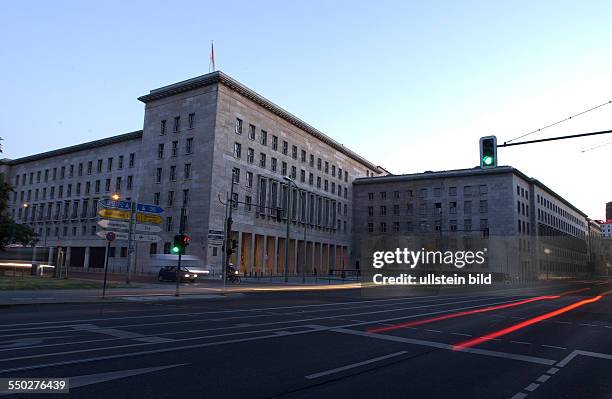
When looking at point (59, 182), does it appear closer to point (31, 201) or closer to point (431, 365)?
point (31, 201)

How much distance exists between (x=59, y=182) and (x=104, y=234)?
195 feet

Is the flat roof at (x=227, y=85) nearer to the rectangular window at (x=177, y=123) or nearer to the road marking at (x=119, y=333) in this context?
the rectangular window at (x=177, y=123)

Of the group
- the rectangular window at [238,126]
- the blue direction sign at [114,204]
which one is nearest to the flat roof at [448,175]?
the rectangular window at [238,126]

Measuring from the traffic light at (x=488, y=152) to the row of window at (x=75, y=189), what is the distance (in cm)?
5690

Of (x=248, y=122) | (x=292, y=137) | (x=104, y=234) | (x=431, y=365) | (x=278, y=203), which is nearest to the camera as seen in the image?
(x=431, y=365)

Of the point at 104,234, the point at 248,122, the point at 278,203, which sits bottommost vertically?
the point at 104,234

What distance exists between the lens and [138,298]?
831 inches

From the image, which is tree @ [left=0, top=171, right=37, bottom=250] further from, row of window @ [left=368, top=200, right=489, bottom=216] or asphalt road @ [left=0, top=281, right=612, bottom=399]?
row of window @ [left=368, top=200, right=489, bottom=216]

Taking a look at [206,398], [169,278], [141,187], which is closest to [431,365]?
[206,398]

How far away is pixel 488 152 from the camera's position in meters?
14.0

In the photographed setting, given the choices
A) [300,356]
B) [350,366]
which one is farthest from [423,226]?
[350,366]

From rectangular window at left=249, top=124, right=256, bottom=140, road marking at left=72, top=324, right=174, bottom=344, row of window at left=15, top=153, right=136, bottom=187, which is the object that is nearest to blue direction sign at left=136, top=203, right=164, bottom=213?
road marking at left=72, top=324, right=174, bottom=344

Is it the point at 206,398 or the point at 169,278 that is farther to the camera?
the point at 169,278

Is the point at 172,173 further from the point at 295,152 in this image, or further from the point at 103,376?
the point at 103,376
